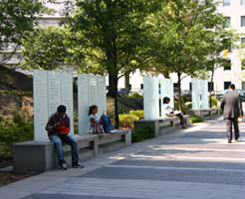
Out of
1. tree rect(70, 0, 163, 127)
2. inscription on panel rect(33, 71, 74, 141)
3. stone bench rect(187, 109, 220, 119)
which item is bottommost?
stone bench rect(187, 109, 220, 119)

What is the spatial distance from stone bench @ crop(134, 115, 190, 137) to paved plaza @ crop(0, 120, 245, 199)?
4.01 metres

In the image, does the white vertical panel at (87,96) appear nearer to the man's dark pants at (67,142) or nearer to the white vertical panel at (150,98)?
the man's dark pants at (67,142)

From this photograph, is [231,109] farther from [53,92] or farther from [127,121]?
[127,121]

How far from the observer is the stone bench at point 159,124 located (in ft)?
58.7

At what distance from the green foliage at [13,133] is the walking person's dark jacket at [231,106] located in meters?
5.81

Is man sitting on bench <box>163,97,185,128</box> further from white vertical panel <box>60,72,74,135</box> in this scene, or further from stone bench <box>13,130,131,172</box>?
stone bench <box>13,130,131,172</box>

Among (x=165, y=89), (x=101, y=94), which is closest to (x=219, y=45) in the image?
(x=165, y=89)

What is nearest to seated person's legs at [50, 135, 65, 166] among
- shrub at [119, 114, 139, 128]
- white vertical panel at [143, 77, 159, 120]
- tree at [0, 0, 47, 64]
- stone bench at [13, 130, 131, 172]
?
stone bench at [13, 130, 131, 172]

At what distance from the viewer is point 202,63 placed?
88.5 feet

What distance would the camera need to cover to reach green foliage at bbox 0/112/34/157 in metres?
13.4

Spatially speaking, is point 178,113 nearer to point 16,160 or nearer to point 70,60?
point 70,60

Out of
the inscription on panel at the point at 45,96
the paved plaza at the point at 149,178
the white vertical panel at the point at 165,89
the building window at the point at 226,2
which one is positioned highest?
the building window at the point at 226,2

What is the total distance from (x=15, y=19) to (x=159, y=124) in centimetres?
870

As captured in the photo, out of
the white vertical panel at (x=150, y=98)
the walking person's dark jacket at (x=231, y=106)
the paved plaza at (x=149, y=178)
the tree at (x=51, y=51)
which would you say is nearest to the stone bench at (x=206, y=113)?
the white vertical panel at (x=150, y=98)
